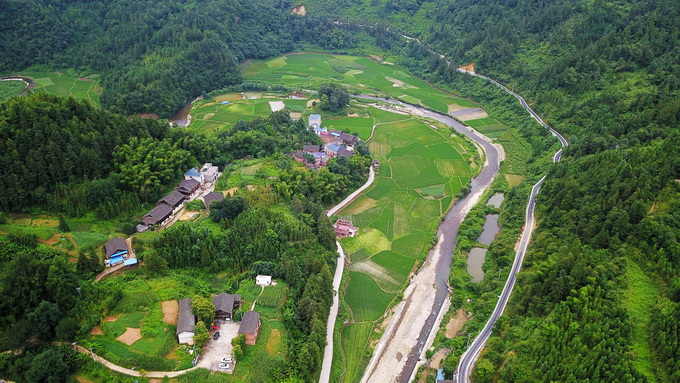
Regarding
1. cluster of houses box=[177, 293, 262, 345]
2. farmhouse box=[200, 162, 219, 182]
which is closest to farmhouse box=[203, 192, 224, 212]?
farmhouse box=[200, 162, 219, 182]

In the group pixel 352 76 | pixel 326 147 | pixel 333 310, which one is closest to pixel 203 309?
pixel 333 310

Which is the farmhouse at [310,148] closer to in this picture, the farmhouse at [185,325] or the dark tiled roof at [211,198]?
the dark tiled roof at [211,198]

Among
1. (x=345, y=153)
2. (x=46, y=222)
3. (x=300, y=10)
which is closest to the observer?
(x=46, y=222)

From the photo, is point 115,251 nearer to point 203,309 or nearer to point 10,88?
point 203,309

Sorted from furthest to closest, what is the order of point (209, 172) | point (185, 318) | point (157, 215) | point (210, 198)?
point (209, 172), point (210, 198), point (157, 215), point (185, 318)

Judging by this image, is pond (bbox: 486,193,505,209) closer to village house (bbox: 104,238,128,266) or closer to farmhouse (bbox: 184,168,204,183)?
farmhouse (bbox: 184,168,204,183)

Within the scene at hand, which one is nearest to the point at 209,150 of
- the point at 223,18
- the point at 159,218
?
the point at 159,218

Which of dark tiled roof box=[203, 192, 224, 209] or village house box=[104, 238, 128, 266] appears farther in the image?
dark tiled roof box=[203, 192, 224, 209]
